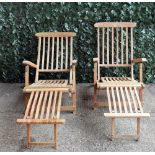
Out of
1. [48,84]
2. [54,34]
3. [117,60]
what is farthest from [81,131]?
[54,34]

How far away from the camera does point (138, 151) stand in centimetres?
345

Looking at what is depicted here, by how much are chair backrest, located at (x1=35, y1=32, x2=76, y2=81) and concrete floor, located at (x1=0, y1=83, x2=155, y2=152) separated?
600 millimetres

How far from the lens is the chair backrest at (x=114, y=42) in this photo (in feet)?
16.9

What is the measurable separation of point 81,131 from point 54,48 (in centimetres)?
204

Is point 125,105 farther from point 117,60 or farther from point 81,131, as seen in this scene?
point 117,60

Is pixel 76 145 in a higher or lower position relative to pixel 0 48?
lower

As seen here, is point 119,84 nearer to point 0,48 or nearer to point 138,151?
point 138,151

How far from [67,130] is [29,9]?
2373 millimetres

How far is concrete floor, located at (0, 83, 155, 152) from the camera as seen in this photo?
11.7 feet

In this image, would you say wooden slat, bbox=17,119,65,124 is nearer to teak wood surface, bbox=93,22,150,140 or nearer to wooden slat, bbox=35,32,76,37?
teak wood surface, bbox=93,22,150,140

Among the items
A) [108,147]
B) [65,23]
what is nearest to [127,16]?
→ [65,23]

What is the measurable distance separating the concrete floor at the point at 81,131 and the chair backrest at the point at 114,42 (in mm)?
717

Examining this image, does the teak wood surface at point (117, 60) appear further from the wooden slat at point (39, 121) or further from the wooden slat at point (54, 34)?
Answer: the wooden slat at point (39, 121)

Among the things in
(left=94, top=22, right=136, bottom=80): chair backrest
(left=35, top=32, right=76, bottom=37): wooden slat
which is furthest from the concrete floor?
(left=35, top=32, right=76, bottom=37): wooden slat
